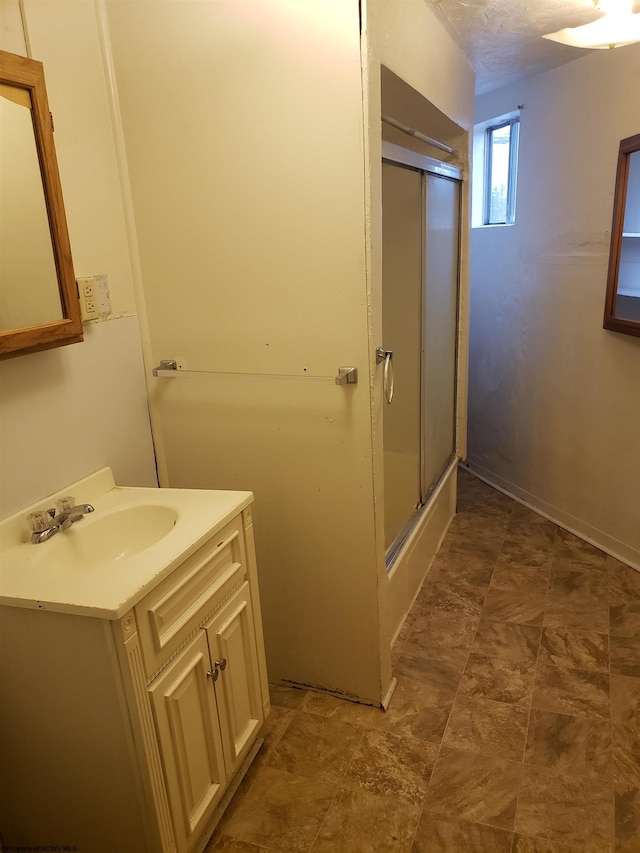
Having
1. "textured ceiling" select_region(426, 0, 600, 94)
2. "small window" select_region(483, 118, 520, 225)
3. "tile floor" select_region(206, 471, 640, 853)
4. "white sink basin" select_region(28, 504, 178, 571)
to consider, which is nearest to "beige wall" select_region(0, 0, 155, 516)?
"white sink basin" select_region(28, 504, 178, 571)

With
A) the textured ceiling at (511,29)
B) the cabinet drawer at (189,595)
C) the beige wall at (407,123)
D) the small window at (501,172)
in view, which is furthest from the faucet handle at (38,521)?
the small window at (501,172)

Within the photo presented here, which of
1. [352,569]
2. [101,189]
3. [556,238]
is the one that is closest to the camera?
[101,189]

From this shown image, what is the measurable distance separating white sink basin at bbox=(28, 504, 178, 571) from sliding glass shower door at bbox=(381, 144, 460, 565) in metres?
0.92

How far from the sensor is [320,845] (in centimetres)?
153

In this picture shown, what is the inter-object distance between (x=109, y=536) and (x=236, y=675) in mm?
505

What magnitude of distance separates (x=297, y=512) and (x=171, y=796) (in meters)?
0.84

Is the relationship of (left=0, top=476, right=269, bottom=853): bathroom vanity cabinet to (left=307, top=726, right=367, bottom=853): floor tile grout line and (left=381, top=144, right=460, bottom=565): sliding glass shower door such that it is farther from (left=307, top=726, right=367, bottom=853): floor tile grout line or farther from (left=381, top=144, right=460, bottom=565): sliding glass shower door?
(left=381, top=144, right=460, bottom=565): sliding glass shower door

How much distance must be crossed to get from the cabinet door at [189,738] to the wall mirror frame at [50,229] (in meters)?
0.81

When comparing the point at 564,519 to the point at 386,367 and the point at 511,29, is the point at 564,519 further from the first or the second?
the point at 511,29

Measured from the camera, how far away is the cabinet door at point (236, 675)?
152 cm

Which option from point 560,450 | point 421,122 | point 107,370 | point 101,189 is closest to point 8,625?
point 107,370

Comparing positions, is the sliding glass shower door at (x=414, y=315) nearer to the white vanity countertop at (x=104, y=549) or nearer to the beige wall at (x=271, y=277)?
the beige wall at (x=271, y=277)

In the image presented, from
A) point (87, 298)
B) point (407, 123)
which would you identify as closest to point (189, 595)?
point (87, 298)

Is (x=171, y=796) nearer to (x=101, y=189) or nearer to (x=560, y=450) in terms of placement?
(x=101, y=189)
